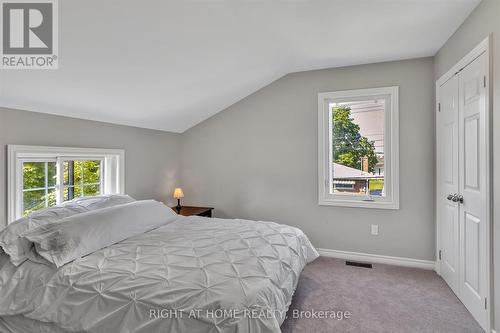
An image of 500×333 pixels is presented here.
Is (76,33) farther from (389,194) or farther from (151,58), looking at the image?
(389,194)

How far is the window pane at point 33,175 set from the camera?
2.33 meters

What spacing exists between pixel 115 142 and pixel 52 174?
744 millimetres

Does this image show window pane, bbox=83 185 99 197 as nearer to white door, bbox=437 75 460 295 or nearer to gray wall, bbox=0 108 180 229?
gray wall, bbox=0 108 180 229

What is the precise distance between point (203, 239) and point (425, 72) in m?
3.13

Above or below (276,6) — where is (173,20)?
below

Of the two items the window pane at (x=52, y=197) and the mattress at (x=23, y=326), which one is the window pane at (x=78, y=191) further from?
the mattress at (x=23, y=326)

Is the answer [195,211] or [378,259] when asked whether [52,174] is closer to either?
[195,211]

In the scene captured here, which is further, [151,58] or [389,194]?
[389,194]

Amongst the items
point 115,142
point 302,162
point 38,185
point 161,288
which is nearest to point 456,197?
point 302,162

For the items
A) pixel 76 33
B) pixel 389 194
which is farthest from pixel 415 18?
pixel 76 33

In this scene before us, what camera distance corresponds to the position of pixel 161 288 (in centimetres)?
142

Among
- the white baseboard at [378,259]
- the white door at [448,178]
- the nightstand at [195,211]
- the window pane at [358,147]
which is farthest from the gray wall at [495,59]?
the nightstand at [195,211]

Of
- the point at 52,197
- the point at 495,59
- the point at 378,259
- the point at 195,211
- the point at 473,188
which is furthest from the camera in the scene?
the point at 195,211

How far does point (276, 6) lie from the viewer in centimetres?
205
